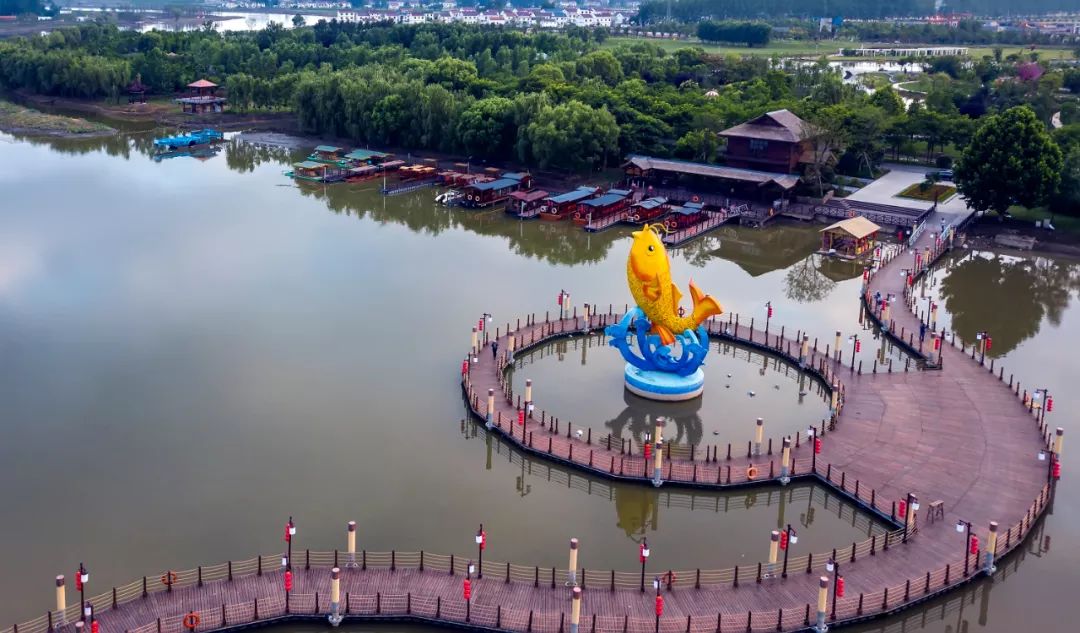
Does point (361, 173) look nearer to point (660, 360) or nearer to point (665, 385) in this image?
point (660, 360)

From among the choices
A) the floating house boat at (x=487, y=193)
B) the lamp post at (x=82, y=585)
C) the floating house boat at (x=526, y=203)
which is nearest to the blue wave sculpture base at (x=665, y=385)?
the lamp post at (x=82, y=585)

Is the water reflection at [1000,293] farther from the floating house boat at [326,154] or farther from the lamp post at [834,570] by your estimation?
the floating house boat at [326,154]

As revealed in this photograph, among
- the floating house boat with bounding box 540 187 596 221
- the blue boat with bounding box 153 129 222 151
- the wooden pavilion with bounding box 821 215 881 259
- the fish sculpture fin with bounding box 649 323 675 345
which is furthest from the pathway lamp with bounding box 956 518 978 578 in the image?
the blue boat with bounding box 153 129 222 151

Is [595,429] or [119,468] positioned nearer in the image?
[119,468]

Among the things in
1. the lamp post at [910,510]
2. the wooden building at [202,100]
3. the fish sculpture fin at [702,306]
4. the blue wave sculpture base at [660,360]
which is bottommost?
the lamp post at [910,510]

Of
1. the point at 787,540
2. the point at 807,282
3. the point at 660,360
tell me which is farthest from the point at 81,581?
the point at 807,282

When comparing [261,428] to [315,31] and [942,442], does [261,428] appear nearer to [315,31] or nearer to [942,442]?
[942,442]

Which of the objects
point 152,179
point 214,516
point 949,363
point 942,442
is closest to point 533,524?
point 214,516
